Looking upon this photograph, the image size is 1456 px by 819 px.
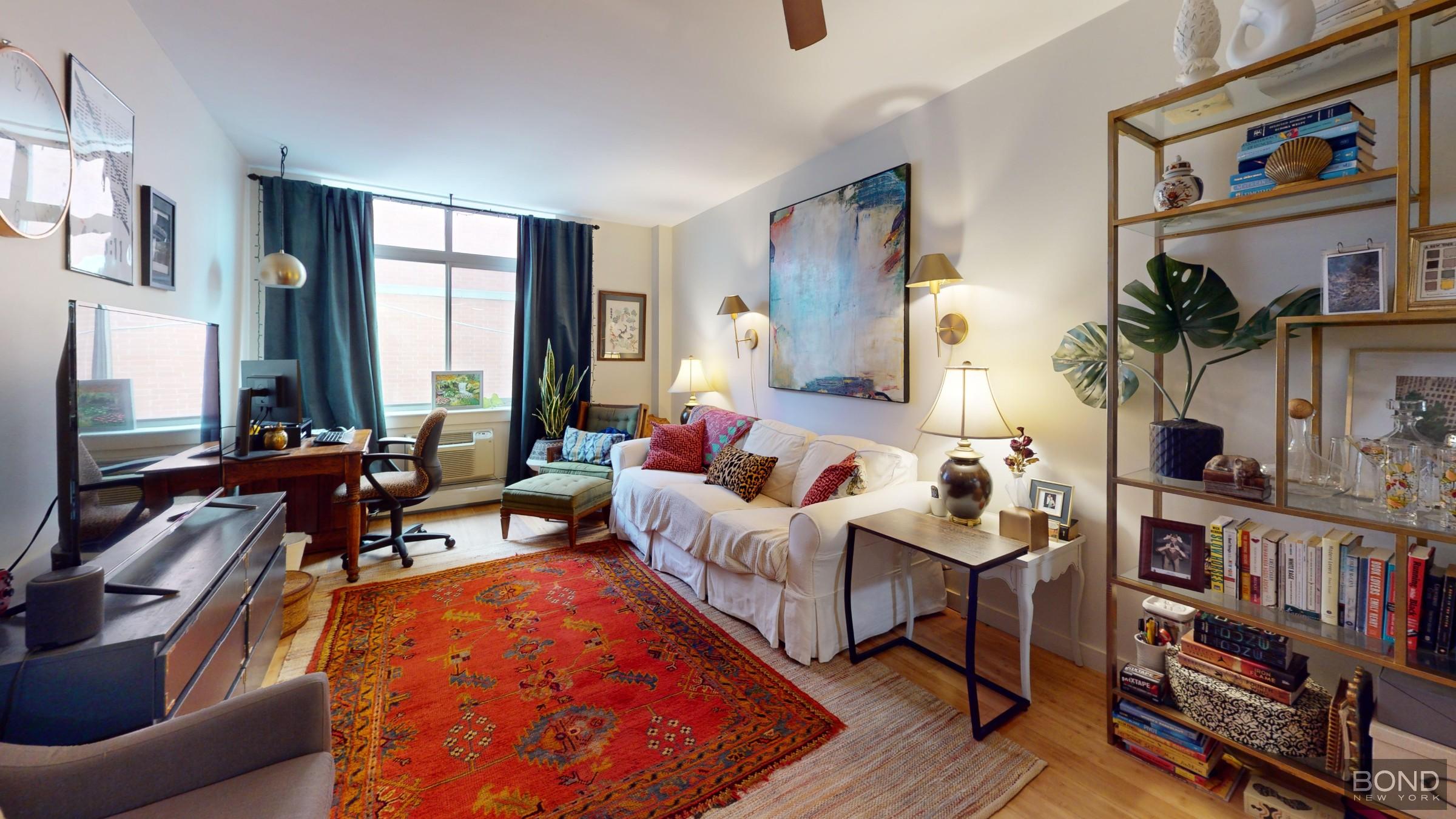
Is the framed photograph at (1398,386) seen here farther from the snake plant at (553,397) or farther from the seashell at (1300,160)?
the snake plant at (553,397)

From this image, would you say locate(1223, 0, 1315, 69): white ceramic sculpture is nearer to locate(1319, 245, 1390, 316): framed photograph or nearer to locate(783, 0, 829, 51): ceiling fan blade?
locate(1319, 245, 1390, 316): framed photograph

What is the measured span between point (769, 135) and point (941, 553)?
251 cm

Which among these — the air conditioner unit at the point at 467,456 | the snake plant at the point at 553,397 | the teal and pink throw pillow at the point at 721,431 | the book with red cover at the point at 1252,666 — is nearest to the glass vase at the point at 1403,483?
the book with red cover at the point at 1252,666

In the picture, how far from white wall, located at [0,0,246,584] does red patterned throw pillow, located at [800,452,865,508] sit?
8.48 ft

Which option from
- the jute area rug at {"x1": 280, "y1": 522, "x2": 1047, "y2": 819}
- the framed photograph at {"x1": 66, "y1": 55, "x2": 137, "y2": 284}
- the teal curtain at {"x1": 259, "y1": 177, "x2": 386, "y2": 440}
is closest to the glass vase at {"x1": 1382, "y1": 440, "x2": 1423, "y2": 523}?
the jute area rug at {"x1": 280, "y1": 522, "x2": 1047, "y2": 819}

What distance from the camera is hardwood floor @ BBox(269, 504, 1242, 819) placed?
1.53 m

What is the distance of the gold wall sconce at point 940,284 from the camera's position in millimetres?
2586

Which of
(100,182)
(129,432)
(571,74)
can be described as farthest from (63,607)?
(571,74)

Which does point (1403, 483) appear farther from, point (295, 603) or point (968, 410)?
point (295, 603)

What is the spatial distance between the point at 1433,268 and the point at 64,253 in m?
3.63

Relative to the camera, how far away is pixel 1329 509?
1366mm

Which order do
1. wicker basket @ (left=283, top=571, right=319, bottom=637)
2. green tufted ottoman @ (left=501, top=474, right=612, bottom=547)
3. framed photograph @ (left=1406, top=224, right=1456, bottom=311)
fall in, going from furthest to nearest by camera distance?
green tufted ottoman @ (left=501, top=474, right=612, bottom=547) → wicker basket @ (left=283, top=571, right=319, bottom=637) → framed photograph @ (left=1406, top=224, right=1456, bottom=311)

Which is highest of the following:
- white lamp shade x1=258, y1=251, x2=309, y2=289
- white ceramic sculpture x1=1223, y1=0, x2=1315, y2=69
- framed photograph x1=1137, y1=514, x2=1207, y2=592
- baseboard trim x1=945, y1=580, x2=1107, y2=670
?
white ceramic sculpture x1=1223, y1=0, x2=1315, y2=69

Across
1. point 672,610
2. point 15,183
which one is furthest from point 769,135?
point 15,183
